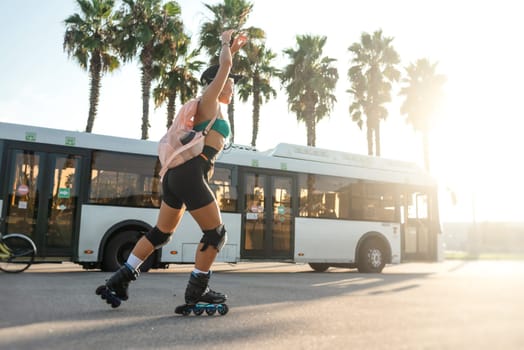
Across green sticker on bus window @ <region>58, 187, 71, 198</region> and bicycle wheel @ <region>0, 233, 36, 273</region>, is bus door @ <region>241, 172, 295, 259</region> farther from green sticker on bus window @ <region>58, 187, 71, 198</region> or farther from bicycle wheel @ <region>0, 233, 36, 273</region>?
bicycle wheel @ <region>0, 233, 36, 273</region>

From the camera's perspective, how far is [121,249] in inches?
390

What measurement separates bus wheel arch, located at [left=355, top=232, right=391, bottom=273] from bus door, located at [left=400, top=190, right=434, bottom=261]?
0.80m

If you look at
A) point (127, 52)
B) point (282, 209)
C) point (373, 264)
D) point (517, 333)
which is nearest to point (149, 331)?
point (517, 333)

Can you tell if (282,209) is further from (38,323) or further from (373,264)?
(38,323)

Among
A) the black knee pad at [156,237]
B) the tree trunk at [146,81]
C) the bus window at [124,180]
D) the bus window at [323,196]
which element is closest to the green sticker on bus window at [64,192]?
the bus window at [124,180]

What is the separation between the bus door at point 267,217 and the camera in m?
11.3

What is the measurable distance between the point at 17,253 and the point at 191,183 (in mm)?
6332

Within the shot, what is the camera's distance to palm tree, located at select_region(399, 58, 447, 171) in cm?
3397

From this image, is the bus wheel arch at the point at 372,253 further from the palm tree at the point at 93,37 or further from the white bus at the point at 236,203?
the palm tree at the point at 93,37

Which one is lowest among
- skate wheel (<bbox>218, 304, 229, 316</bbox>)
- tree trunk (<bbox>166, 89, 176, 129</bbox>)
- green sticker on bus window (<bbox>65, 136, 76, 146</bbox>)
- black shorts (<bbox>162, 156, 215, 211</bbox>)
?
skate wheel (<bbox>218, 304, 229, 316</bbox>)

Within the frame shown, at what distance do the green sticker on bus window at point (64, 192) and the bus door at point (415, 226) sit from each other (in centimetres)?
874

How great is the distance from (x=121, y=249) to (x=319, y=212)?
4.92 metres

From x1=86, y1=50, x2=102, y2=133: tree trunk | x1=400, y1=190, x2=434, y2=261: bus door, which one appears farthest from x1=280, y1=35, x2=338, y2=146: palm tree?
x1=400, y1=190, x2=434, y2=261: bus door

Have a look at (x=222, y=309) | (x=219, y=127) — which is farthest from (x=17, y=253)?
(x=219, y=127)
